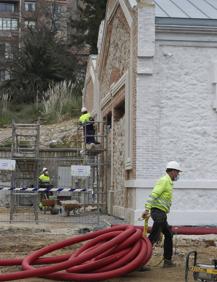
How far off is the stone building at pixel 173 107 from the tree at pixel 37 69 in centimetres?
2935

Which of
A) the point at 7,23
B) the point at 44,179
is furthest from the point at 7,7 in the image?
the point at 44,179

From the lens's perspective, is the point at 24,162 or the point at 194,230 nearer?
the point at 194,230

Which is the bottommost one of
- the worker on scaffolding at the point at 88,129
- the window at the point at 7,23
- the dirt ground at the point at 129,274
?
the dirt ground at the point at 129,274

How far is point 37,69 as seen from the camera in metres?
48.2

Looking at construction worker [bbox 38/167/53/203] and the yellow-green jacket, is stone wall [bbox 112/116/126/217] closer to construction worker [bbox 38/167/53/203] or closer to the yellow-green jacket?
construction worker [bbox 38/167/53/203]

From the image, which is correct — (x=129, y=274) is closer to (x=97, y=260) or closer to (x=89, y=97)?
(x=97, y=260)

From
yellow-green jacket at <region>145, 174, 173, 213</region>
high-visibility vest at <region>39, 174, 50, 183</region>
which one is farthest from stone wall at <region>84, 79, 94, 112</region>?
yellow-green jacket at <region>145, 174, 173, 213</region>

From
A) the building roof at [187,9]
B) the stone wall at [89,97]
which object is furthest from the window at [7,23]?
the building roof at [187,9]

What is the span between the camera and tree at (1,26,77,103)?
1887 inches

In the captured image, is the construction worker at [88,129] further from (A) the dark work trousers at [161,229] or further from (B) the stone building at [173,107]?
(A) the dark work trousers at [161,229]

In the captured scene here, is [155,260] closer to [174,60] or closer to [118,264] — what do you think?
[118,264]

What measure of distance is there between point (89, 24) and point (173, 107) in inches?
1196

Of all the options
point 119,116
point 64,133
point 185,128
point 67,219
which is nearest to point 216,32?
point 185,128

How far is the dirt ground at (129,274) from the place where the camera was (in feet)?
33.2
